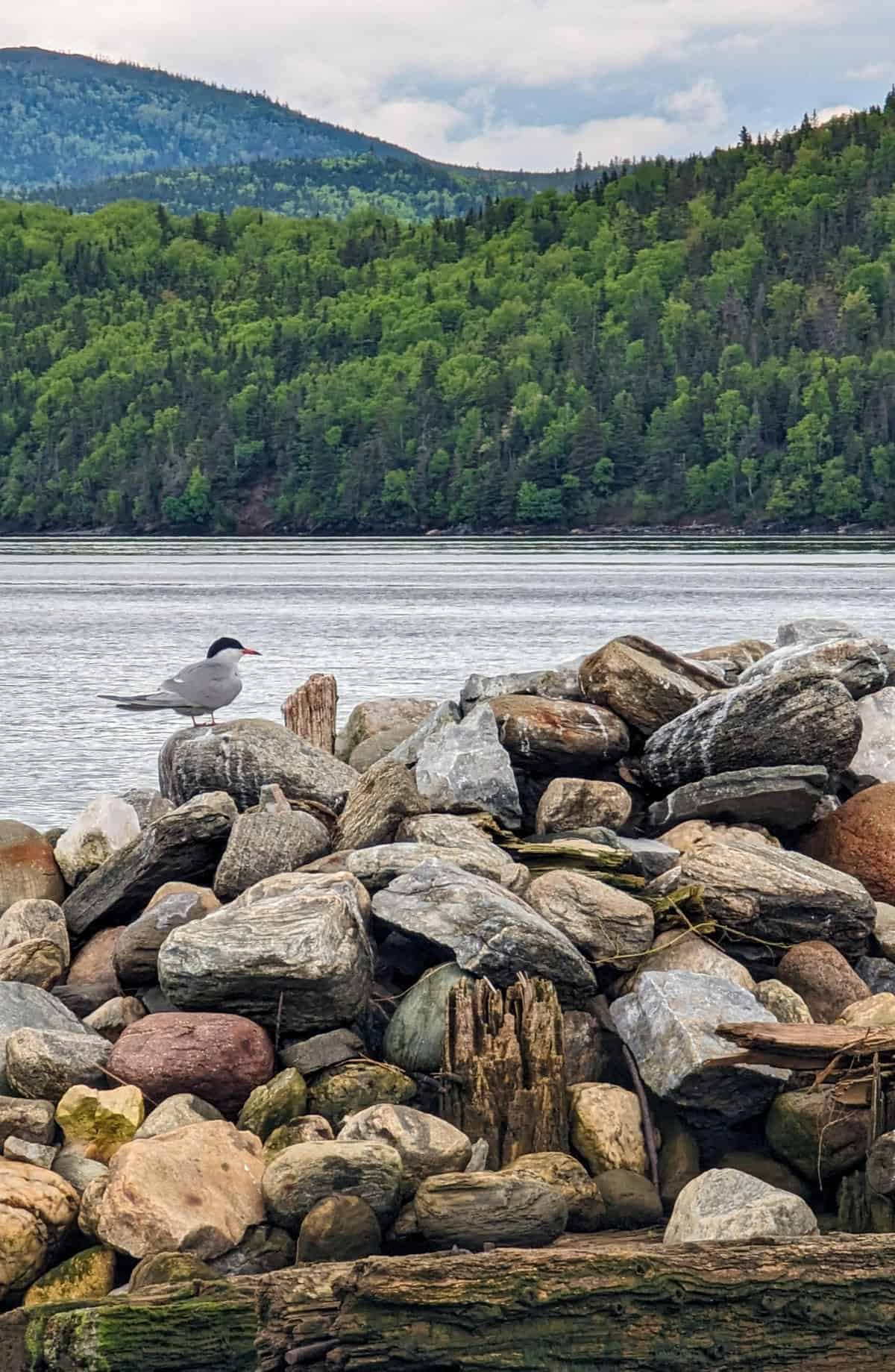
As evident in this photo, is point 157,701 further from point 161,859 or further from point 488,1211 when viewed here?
point 488,1211

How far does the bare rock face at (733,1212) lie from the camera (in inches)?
275

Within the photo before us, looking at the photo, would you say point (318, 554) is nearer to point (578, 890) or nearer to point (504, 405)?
point (504, 405)

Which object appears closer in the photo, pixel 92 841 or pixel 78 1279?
pixel 78 1279

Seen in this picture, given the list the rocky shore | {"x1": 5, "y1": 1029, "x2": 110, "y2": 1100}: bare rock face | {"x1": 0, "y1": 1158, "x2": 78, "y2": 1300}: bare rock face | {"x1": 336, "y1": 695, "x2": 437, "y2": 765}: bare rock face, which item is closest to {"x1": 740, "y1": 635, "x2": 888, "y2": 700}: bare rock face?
the rocky shore

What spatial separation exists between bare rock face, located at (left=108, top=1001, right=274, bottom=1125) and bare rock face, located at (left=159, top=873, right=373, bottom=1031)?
0.17 metres

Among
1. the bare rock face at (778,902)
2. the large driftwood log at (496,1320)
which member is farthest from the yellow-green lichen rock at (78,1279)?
the bare rock face at (778,902)

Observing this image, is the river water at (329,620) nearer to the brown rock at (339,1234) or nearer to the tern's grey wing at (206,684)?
the tern's grey wing at (206,684)

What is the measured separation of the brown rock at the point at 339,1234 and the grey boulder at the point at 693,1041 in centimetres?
180

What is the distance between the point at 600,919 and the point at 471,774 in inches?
78.1

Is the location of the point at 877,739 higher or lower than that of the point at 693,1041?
higher

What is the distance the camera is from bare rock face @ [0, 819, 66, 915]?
1089cm

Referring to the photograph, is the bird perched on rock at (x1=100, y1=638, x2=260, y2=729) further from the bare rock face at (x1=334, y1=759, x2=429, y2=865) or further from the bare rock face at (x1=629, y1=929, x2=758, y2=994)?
the bare rock face at (x1=629, y1=929, x2=758, y2=994)

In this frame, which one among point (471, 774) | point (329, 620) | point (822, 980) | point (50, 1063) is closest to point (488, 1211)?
point (50, 1063)

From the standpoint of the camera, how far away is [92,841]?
11141 millimetres
